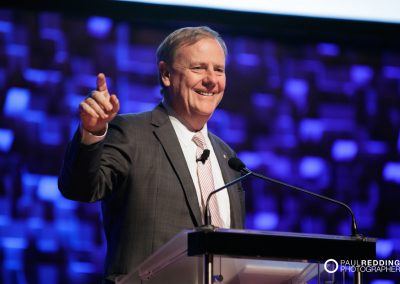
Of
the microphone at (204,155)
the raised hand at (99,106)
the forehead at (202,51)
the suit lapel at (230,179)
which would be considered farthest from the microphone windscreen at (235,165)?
the forehead at (202,51)

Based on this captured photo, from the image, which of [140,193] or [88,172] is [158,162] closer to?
[140,193]

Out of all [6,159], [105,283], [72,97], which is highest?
[72,97]

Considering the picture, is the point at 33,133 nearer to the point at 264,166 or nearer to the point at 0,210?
the point at 0,210

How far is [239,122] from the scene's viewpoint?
4457 mm

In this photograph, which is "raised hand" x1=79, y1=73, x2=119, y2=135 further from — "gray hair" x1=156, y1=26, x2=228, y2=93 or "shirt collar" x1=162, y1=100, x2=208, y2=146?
"gray hair" x1=156, y1=26, x2=228, y2=93

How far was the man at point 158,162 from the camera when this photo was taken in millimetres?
2156

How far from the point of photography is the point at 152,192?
2.48 m

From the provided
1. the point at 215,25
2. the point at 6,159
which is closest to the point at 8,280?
the point at 6,159

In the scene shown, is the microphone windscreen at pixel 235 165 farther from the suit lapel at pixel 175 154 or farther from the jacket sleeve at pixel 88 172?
the jacket sleeve at pixel 88 172

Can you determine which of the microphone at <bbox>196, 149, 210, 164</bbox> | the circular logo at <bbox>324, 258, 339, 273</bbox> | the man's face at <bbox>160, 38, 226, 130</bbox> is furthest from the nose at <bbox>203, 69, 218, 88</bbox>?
the circular logo at <bbox>324, 258, 339, 273</bbox>

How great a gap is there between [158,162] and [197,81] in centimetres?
42

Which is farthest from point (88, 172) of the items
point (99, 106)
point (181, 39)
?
point (181, 39)

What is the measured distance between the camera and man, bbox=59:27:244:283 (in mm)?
2156

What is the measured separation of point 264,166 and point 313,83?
643 millimetres
